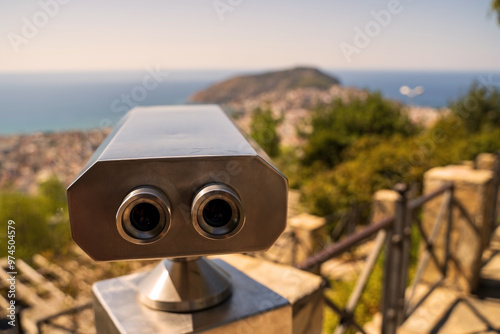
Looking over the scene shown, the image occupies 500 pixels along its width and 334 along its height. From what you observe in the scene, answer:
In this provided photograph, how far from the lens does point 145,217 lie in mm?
657

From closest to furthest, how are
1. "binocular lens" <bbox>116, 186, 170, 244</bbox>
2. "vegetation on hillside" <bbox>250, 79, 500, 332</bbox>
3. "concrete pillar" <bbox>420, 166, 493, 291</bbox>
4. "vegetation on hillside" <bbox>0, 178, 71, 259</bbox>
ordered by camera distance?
"binocular lens" <bbox>116, 186, 170, 244</bbox>
"concrete pillar" <bbox>420, 166, 493, 291</bbox>
"vegetation on hillside" <bbox>250, 79, 500, 332</bbox>
"vegetation on hillside" <bbox>0, 178, 71, 259</bbox>

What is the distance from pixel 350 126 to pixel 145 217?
18.0 m

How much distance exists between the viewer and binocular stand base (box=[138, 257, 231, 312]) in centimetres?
79

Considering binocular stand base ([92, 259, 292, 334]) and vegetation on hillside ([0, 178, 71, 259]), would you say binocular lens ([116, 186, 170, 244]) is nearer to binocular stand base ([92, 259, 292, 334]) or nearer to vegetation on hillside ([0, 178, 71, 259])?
binocular stand base ([92, 259, 292, 334])

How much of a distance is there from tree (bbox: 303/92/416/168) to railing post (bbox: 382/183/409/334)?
13.9 metres

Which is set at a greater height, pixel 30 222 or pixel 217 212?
pixel 217 212

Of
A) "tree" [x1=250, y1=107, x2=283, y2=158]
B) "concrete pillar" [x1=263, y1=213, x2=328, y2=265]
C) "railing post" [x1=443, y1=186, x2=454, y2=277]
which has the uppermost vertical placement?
"railing post" [x1=443, y1=186, x2=454, y2=277]

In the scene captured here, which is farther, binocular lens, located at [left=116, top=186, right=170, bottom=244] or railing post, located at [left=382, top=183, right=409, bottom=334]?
railing post, located at [left=382, top=183, right=409, bottom=334]

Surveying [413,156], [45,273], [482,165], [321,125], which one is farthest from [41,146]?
[482,165]

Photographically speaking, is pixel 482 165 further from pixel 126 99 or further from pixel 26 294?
pixel 26 294

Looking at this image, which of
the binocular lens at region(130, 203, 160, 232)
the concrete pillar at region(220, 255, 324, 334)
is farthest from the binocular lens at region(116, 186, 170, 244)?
→ the concrete pillar at region(220, 255, 324, 334)

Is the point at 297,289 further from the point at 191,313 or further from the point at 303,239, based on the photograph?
the point at 303,239

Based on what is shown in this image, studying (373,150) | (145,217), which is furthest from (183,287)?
(373,150)

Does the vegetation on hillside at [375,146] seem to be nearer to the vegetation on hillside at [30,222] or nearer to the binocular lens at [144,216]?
the vegetation on hillside at [30,222]
